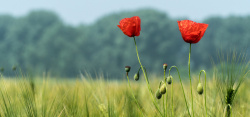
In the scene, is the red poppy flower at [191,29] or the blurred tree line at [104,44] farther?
the blurred tree line at [104,44]

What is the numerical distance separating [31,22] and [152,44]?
7696 mm

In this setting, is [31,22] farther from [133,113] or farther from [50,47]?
[133,113]

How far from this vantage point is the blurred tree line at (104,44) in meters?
16.7

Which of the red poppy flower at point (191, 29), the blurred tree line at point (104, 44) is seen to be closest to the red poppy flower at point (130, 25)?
the red poppy flower at point (191, 29)

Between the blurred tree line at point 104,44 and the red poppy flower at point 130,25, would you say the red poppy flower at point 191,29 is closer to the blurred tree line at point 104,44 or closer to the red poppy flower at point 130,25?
the red poppy flower at point 130,25

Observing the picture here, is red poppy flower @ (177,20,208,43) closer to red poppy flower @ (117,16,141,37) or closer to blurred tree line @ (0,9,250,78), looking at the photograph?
red poppy flower @ (117,16,141,37)

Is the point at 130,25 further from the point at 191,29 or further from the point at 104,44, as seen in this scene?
the point at 104,44

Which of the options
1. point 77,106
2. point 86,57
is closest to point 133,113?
point 77,106

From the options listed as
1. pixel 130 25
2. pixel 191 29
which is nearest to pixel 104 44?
pixel 130 25

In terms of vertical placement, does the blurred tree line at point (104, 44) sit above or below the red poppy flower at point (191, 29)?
below

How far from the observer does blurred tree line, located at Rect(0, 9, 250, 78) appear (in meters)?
16.7

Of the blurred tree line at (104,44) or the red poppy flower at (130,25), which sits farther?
the blurred tree line at (104,44)

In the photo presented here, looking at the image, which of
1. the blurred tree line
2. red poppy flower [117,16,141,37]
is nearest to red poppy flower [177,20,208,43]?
red poppy flower [117,16,141,37]

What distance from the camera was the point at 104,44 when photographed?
18.9m
